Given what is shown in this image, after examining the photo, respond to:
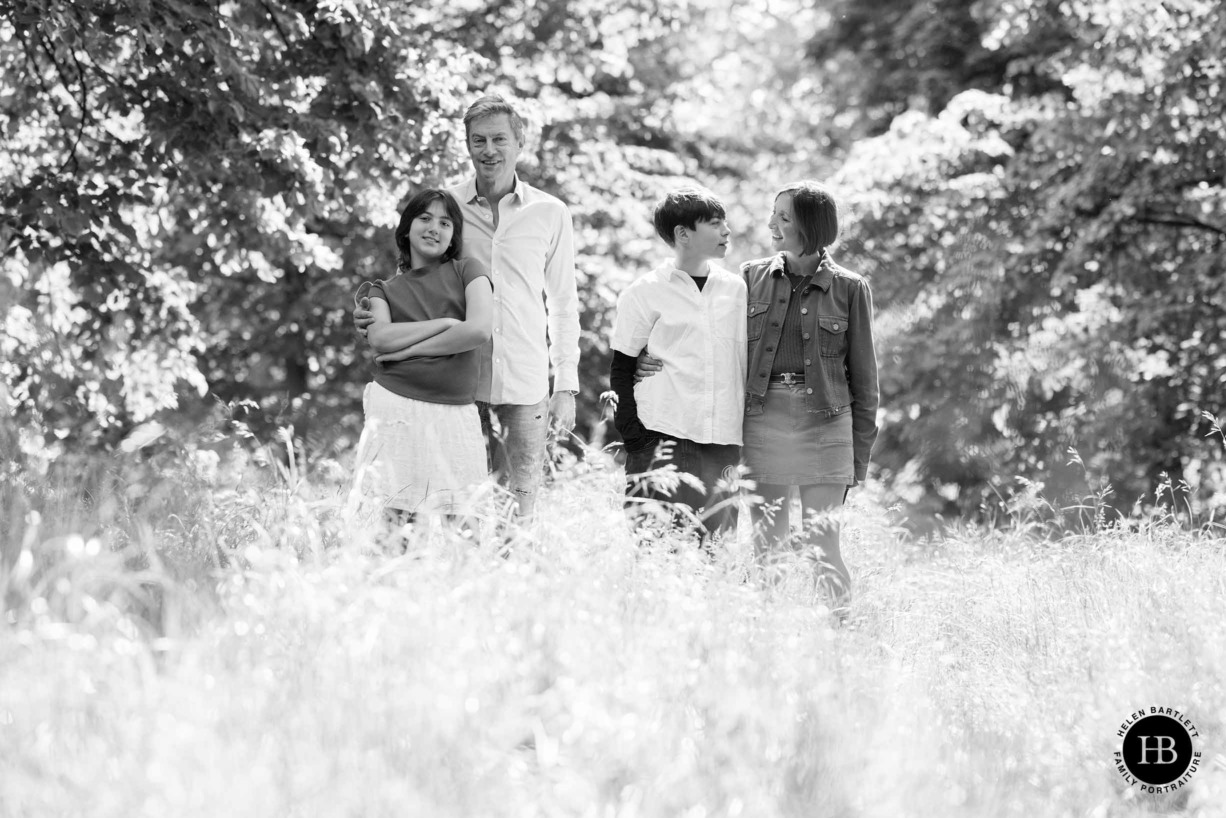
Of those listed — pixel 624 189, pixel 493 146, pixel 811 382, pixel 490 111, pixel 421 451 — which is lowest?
pixel 421 451

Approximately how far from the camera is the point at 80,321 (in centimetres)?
750

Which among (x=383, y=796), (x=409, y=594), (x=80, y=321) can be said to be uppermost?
(x=80, y=321)

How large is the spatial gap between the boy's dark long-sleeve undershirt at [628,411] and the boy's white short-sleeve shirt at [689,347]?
0.10 ft

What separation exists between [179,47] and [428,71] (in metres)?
1.25

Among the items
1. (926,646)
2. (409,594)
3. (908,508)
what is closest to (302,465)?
(409,594)

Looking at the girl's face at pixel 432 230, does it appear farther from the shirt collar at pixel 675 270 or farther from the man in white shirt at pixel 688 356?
the shirt collar at pixel 675 270

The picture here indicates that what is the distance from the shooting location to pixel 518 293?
4.59m

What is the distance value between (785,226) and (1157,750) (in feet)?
7.08

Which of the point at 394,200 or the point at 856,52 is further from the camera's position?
the point at 856,52

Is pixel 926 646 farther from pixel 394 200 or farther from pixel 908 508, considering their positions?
pixel 908 508

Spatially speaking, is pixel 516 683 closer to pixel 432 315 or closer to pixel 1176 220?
pixel 432 315

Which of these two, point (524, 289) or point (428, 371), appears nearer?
point (428, 371)

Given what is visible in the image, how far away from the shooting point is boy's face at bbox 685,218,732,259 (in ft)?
15.3

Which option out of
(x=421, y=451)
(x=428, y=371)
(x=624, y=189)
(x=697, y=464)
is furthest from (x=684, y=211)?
(x=624, y=189)
